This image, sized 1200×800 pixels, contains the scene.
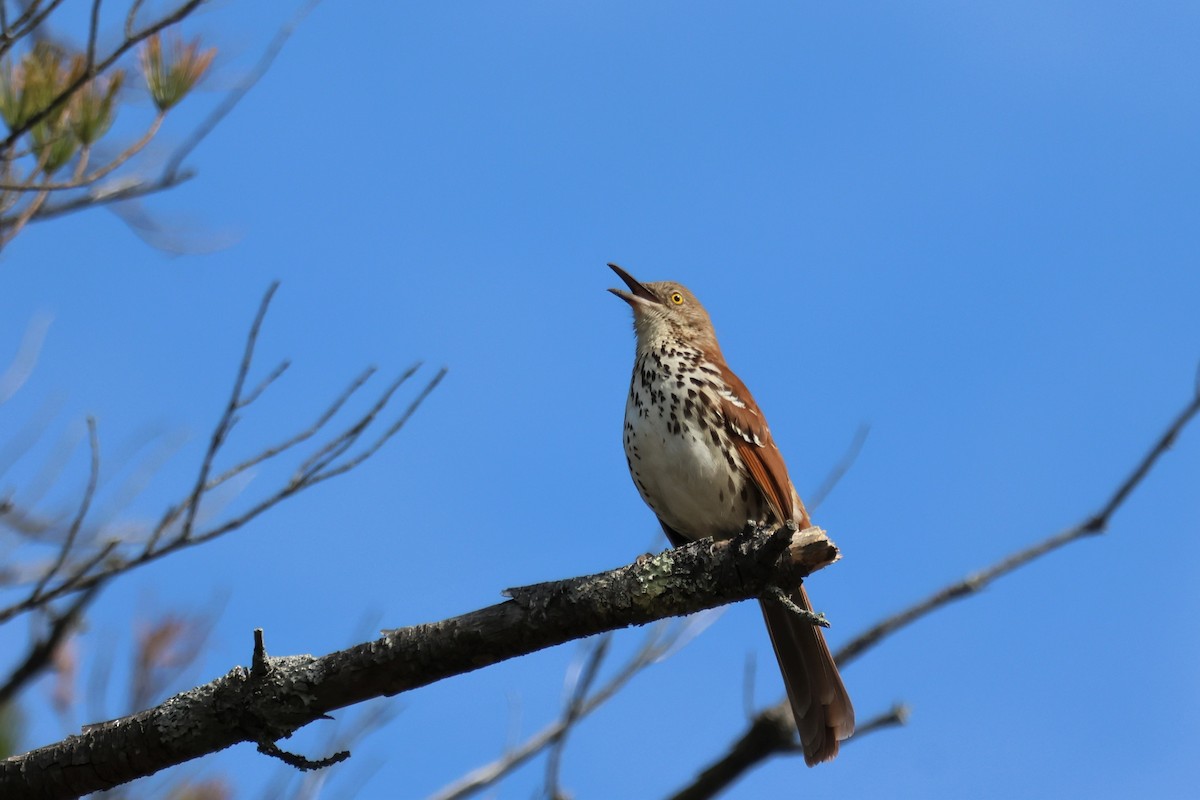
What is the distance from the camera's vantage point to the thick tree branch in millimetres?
3373

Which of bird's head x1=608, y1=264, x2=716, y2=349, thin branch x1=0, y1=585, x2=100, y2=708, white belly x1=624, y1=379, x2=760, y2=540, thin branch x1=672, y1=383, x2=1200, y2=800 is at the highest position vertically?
bird's head x1=608, y1=264, x2=716, y2=349

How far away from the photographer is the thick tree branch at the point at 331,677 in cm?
337

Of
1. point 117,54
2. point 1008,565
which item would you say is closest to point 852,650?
point 1008,565

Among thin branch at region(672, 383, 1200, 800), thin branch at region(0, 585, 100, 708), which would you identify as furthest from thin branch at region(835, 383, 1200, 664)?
thin branch at region(0, 585, 100, 708)

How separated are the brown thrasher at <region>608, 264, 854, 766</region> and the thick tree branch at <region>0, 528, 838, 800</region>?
1.50m

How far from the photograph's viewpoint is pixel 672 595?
3619 mm

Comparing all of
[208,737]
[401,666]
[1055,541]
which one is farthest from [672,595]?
[208,737]

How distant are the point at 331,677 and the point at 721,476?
7.06ft

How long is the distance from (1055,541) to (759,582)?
0.78 metres

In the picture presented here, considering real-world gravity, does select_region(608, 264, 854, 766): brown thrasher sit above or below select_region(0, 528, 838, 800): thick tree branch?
above

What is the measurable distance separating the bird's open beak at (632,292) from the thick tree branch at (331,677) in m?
2.94

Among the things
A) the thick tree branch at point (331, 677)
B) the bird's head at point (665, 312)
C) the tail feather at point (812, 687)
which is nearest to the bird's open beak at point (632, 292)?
the bird's head at point (665, 312)

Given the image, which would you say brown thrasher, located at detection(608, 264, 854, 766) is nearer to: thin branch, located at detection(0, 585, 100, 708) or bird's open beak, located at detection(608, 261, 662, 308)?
bird's open beak, located at detection(608, 261, 662, 308)

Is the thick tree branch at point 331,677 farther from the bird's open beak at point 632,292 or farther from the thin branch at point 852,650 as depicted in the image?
the bird's open beak at point 632,292
